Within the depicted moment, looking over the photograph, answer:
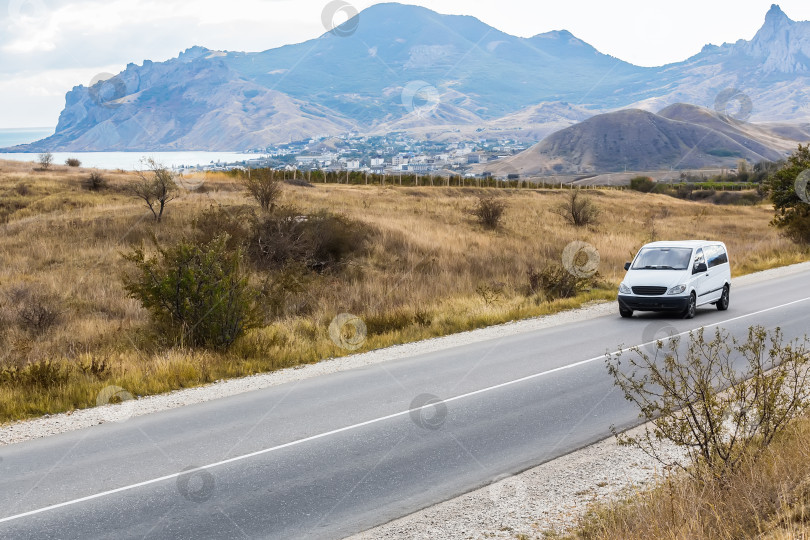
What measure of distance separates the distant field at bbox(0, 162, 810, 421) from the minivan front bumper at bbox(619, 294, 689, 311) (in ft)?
8.09

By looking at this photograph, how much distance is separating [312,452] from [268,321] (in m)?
9.31

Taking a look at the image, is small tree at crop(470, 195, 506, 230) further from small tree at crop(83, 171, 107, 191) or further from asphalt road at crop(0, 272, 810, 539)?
asphalt road at crop(0, 272, 810, 539)

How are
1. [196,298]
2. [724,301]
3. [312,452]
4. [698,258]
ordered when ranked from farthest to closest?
[724,301] < [698,258] < [196,298] < [312,452]

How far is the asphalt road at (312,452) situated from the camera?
19.3 feet

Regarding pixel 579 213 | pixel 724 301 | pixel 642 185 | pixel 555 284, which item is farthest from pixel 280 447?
pixel 642 185

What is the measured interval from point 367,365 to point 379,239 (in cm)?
1678

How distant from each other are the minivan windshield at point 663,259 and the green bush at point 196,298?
9.90 meters

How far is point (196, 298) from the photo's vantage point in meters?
13.2

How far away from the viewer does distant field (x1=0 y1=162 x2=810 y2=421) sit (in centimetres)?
1170

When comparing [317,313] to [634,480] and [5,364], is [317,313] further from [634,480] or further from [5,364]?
[634,480]

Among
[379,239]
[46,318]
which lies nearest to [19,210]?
[379,239]

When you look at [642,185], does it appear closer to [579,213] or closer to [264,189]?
[579,213]

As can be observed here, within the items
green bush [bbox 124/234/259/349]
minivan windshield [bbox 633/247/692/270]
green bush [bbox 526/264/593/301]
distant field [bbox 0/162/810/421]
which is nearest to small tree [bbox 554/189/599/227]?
distant field [bbox 0/162/810/421]

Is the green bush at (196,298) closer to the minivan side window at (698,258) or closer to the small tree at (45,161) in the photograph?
the minivan side window at (698,258)
